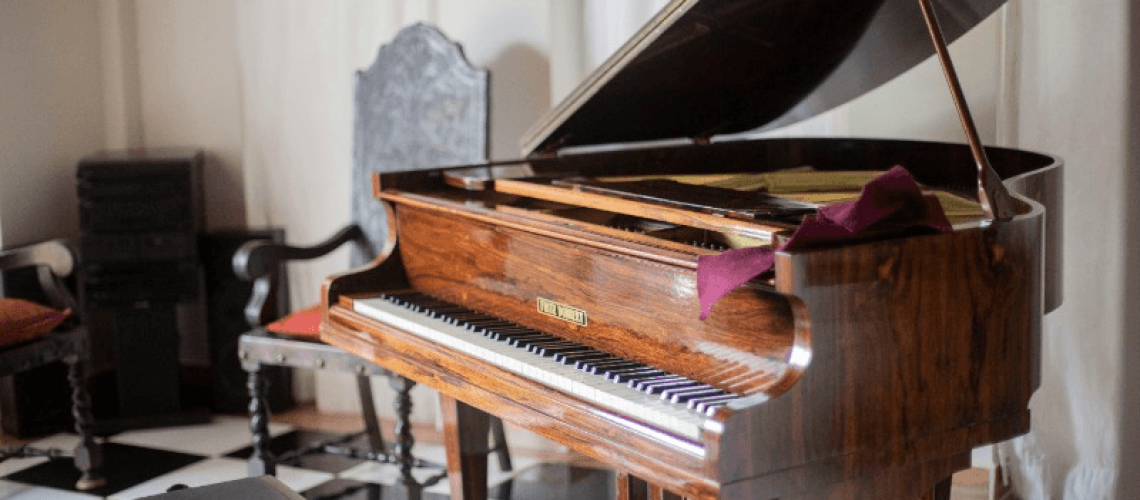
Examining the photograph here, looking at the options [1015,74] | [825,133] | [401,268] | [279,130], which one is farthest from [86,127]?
[1015,74]

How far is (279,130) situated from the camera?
441cm

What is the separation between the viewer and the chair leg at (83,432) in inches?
141

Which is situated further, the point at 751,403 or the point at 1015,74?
the point at 1015,74

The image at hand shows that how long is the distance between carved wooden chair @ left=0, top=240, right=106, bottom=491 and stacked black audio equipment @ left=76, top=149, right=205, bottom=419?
39 cm

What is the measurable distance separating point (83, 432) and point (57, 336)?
11.8 inches

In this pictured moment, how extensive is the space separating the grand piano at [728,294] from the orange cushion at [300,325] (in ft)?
1.89

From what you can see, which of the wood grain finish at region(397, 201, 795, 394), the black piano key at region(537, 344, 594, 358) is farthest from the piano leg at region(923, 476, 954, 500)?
the black piano key at region(537, 344, 594, 358)

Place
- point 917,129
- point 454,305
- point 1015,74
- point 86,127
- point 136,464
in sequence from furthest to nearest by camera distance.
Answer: point 86,127 < point 136,464 < point 917,129 < point 1015,74 < point 454,305

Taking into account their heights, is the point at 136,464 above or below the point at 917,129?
below

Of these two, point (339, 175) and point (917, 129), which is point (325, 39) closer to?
point (339, 175)

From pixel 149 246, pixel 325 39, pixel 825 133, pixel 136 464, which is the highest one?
pixel 325 39

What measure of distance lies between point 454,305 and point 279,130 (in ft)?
6.99

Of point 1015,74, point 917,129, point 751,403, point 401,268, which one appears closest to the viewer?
point 751,403

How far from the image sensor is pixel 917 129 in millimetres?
3338
